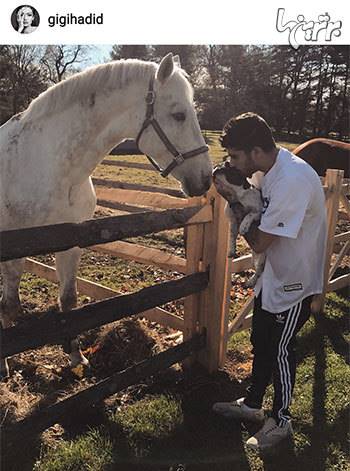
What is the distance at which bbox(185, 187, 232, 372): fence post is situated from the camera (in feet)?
11.1

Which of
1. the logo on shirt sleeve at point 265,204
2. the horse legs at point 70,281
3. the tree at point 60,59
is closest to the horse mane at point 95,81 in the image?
the horse legs at point 70,281

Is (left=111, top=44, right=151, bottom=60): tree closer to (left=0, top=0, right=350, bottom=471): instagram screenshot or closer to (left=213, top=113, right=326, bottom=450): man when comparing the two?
(left=0, top=0, right=350, bottom=471): instagram screenshot

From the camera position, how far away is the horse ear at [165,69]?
290cm

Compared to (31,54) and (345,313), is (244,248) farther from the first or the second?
(31,54)

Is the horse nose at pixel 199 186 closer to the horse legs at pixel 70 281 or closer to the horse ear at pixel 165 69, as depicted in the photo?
the horse ear at pixel 165 69

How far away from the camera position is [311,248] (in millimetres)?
2584

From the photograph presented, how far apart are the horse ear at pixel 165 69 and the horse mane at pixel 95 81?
14 cm

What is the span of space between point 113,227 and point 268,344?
1.37 metres

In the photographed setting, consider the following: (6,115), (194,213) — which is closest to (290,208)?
(194,213)

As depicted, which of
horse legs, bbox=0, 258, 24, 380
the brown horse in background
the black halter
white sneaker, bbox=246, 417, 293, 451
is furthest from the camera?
the brown horse in background

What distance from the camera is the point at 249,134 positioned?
2.44 metres

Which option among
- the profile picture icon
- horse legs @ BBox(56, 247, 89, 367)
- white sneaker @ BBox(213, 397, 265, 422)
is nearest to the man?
white sneaker @ BBox(213, 397, 265, 422)

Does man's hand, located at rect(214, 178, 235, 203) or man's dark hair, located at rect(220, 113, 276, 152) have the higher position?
man's dark hair, located at rect(220, 113, 276, 152)

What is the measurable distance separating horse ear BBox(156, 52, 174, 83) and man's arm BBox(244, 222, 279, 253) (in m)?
1.29
